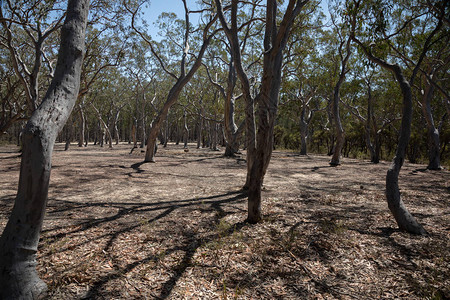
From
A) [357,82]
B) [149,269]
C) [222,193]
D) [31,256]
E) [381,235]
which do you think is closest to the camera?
[31,256]

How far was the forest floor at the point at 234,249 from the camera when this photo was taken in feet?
8.61

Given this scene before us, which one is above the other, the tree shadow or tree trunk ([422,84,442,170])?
tree trunk ([422,84,442,170])

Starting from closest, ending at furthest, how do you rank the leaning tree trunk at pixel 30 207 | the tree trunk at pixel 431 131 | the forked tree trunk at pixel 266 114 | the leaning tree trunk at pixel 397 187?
the leaning tree trunk at pixel 30 207 → the leaning tree trunk at pixel 397 187 → the forked tree trunk at pixel 266 114 → the tree trunk at pixel 431 131

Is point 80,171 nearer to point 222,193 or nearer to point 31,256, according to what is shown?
point 222,193

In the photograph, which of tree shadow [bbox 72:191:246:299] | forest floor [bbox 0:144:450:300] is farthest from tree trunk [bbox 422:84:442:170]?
tree shadow [bbox 72:191:246:299]

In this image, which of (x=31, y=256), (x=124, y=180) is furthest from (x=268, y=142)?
(x=124, y=180)

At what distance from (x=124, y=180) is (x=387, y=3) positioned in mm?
8326

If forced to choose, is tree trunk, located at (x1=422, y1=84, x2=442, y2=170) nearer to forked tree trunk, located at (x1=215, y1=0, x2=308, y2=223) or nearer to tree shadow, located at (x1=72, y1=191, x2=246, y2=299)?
forked tree trunk, located at (x1=215, y1=0, x2=308, y2=223)

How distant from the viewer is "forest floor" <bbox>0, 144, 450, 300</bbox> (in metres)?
2.62

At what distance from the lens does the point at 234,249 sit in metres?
3.46

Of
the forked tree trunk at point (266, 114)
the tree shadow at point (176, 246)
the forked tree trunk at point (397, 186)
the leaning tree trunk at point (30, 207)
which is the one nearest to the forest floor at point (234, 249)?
the tree shadow at point (176, 246)

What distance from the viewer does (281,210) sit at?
525 centimetres

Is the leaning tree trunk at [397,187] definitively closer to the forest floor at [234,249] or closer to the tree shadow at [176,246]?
the forest floor at [234,249]

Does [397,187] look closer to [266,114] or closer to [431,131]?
[266,114]
